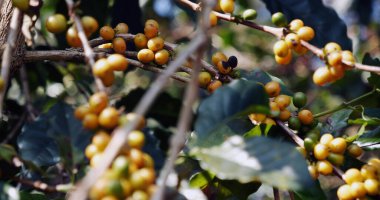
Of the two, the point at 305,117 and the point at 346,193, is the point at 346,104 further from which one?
the point at 346,193

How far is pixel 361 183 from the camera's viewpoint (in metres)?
0.80

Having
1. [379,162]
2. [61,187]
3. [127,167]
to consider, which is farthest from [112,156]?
[379,162]

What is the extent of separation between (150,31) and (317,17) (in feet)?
2.17

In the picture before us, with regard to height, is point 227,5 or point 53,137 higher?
point 227,5

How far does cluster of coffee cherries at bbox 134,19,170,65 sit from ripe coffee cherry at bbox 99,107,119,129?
356 millimetres

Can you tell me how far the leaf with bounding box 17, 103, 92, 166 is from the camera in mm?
755

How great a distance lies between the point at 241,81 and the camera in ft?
2.61

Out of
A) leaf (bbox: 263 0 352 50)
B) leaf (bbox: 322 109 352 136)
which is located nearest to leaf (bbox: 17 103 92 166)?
leaf (bbox: 322 109 352 136)

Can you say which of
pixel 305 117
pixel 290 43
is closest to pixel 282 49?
pixel 290 43

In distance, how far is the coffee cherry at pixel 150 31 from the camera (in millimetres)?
1001

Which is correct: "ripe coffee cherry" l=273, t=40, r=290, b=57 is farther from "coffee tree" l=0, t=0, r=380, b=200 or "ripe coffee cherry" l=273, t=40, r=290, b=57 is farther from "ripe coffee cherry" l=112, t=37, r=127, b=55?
"ripe coffee cherry" l=112, t=37, r=127, b=55

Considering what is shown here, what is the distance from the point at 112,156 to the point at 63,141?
24cm

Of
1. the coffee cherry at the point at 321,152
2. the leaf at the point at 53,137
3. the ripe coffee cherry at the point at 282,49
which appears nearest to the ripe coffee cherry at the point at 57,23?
the leaf at the point at 53,137

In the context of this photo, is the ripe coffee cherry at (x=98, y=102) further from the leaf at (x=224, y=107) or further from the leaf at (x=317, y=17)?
the leaf at (x=317, y=17)
